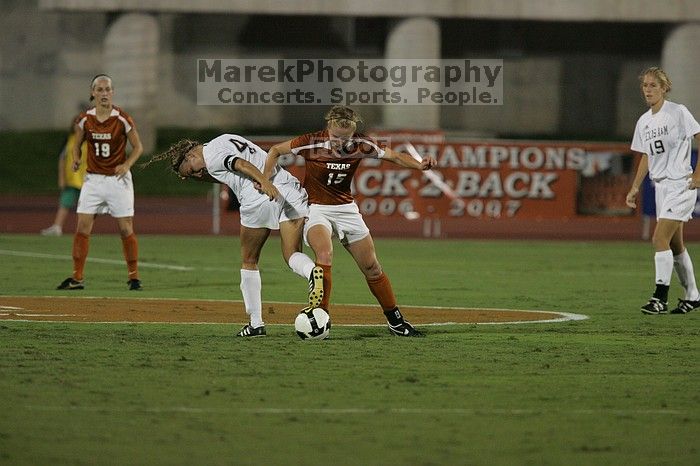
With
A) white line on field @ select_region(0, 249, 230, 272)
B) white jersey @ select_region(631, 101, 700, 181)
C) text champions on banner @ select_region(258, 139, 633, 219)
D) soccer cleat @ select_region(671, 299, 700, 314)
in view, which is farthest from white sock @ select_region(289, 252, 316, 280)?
text champions on banner @ select_region(258, 139, 633, 219)

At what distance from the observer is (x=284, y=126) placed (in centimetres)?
4738

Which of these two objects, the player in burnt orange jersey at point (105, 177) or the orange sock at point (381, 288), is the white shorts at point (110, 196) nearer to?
the player in burnt orange jersey at point (105, 177)

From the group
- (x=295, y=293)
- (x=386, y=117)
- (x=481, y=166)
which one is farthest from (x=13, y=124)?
(x=295, y=293)

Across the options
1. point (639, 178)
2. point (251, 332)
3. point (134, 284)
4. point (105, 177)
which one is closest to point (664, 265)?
point (639, 178)

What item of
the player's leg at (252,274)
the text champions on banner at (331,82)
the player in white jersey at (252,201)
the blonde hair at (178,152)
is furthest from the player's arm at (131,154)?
the text champions on banner at (331,82)

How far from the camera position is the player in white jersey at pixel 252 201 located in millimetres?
11422

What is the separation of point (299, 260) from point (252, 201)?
23.6 inches

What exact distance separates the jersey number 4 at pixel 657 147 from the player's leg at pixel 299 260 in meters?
3.95

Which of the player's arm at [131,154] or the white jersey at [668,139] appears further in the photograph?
the player's arm at [131,154]

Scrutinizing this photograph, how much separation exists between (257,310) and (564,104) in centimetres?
3974

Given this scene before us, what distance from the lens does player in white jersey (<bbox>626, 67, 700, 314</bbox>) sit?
13750mm

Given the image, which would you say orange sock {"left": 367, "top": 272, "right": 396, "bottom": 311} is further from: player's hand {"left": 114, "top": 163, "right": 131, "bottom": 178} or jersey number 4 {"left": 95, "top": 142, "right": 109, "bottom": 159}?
jersey number 4 {"left": 95, "top": 142, "right": 109, "bottom": 159}

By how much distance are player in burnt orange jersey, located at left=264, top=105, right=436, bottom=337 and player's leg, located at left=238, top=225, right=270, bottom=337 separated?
40cm

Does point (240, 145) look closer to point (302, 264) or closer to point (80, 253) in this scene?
point (302, 264)
